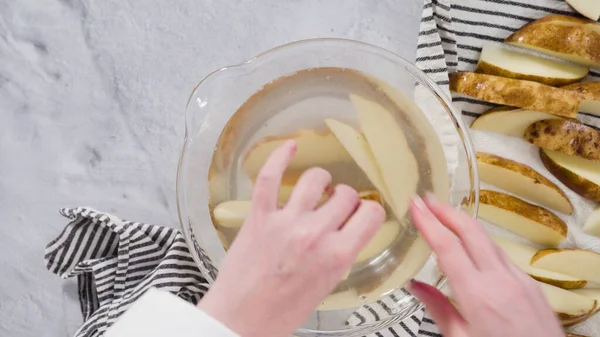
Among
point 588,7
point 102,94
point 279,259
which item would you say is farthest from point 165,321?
point 588,7

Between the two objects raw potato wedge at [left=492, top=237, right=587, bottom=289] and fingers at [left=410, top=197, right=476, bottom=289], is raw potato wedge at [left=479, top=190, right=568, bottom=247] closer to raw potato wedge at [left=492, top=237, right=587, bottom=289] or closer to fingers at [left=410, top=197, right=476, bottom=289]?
raw potato wedge at [left=492, top=237, right=587, bottom=289]

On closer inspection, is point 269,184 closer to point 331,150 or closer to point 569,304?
point 331,150

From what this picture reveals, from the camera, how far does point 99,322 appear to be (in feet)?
2.75

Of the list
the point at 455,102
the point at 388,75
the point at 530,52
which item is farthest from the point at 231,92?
the point at 530,52

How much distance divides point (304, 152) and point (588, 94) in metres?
0.41

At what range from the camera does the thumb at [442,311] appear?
0.62 meters

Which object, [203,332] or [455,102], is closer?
[203,332]

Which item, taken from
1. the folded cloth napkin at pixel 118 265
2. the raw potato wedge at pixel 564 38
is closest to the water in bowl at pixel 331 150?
the folded cloth napkin at pixel 118 265

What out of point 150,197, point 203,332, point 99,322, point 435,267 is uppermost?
point 150,197

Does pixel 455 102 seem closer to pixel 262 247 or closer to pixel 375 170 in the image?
pixel 375 170

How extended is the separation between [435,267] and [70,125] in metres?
0.55

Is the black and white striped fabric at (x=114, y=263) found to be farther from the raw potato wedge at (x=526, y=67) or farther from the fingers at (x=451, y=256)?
the raw potato wedge at (x=526, y=67)

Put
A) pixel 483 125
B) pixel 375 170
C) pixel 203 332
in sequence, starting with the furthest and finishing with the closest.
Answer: pixel 483 125, pixel 375 170, pixel 203 332

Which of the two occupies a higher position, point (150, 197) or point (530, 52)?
point (150, 197)
